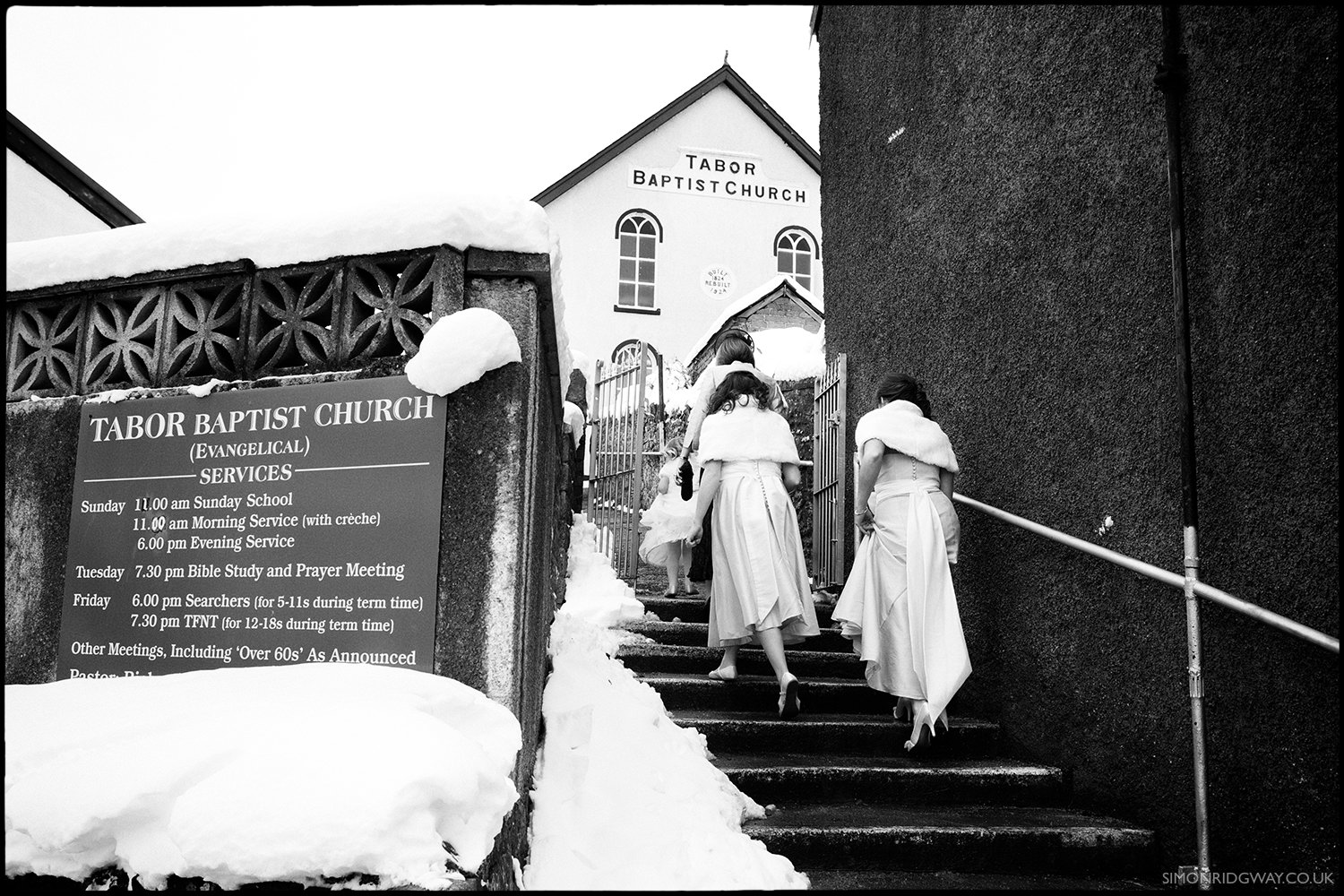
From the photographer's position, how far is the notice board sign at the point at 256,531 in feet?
8.52

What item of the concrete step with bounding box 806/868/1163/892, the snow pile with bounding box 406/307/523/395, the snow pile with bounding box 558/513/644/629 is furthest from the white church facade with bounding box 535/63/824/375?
the snow pile with bounding box 406/307/523/395

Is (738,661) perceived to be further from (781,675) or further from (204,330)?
(204,330)

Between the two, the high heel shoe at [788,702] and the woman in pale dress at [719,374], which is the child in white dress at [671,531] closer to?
the woman in pale dress at [719,374]

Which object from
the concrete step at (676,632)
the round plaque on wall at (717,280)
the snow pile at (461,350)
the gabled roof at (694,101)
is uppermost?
the gabled roof at (694,101)

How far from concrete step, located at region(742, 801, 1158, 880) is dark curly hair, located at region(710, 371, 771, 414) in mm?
2244

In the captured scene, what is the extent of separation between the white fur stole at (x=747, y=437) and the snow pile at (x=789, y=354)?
5.16 meters

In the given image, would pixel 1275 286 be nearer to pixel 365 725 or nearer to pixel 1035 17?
pixel 1035 17

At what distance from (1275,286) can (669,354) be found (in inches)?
611

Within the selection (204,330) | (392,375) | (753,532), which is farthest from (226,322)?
(753,532)

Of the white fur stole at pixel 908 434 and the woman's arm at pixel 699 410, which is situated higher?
the woman's arm at pixel 699 410

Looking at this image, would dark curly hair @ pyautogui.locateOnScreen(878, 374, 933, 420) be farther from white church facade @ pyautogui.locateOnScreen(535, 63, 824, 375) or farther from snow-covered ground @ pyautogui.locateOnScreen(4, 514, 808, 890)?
white church facade @ pyautogui.locateOnScreen(535, 63, 824, 375)

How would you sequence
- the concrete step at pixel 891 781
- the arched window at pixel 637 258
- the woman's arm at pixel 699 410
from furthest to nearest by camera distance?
the arched window at pixel 637 258, the woman's arm at pixel 699 410, the concrete step at pixel 891 781

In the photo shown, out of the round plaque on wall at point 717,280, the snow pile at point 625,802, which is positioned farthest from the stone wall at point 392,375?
the round plaque on wall at point 717,280

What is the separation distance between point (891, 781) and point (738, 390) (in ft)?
6.93
